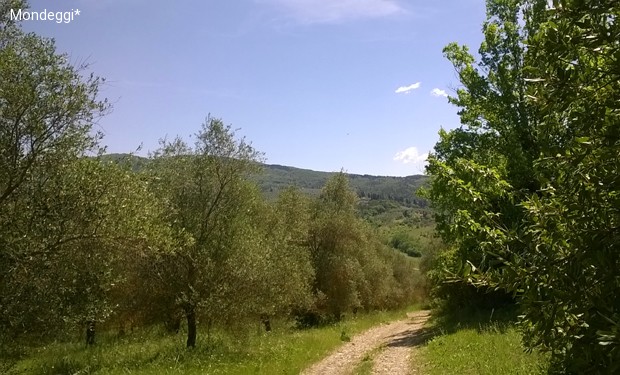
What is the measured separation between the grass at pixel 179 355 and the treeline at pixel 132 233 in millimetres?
1276

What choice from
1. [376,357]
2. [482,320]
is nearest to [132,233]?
[376,357]

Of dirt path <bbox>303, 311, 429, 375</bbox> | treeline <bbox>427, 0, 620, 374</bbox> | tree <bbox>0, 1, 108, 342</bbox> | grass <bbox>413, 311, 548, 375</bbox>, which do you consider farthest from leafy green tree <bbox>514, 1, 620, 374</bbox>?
dirt path <bbox>303, 311, 429, 375</bbox>

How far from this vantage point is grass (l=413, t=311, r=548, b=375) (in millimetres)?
12914

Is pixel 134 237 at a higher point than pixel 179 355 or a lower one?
higher

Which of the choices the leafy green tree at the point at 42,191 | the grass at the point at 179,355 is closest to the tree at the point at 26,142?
the leafy green tree at the point at 42,191

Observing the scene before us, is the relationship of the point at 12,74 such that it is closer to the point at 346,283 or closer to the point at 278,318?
the point at 278,318

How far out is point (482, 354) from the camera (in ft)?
51.7

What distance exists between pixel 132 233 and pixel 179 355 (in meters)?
9.03

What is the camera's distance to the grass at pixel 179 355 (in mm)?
18141

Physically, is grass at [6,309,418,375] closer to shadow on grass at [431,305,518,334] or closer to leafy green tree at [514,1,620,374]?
shadow on grass at [431,305,518,334]

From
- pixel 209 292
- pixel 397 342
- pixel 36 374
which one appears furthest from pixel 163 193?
pixel 397 342

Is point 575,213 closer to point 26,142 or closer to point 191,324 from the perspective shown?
point 26,142

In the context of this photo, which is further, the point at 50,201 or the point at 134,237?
the point at 134,237

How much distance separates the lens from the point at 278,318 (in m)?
36.2
